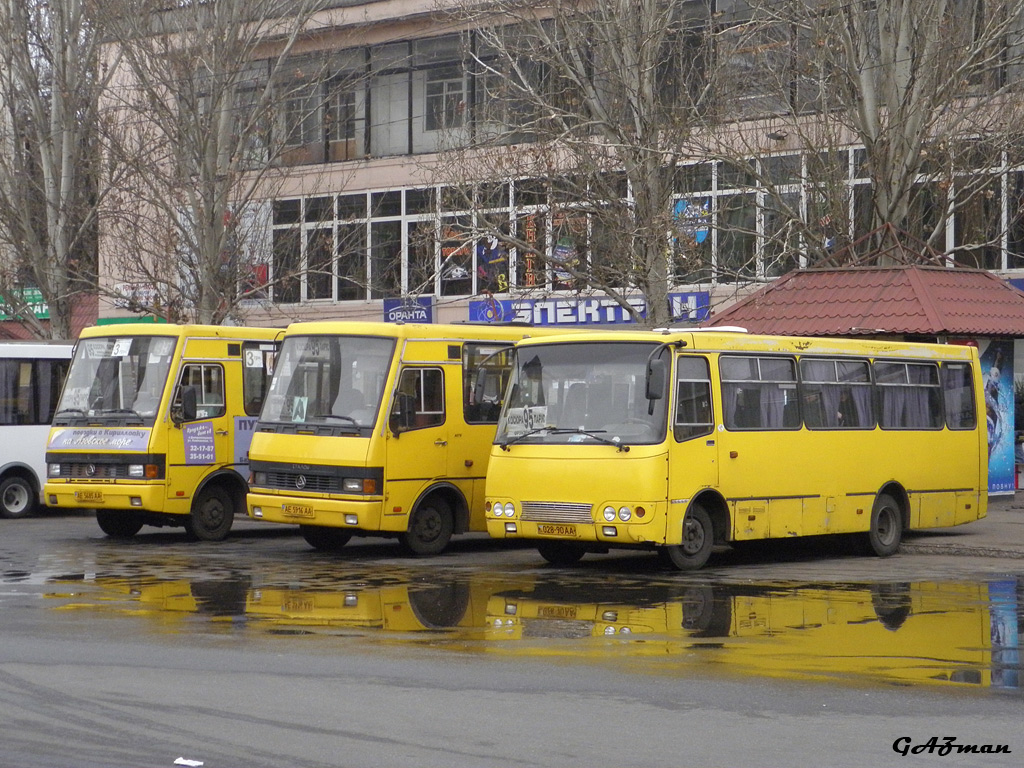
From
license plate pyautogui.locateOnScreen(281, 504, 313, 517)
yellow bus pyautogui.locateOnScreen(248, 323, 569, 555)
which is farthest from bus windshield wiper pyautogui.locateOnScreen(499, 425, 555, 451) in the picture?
license plate pyautogui.locateOnScreen(281, 504, 313, 517)

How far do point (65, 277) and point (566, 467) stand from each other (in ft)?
71.2

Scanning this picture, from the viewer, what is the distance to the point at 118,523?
2130cm

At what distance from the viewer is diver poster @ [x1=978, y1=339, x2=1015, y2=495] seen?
74.0ft

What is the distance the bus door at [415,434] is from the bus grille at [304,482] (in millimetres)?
612

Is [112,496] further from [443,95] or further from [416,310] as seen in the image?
[443,95]

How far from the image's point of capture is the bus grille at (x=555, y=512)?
15.9 m

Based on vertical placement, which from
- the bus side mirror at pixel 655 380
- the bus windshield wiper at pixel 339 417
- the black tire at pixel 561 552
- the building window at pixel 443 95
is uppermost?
the building window at pixel 443 95

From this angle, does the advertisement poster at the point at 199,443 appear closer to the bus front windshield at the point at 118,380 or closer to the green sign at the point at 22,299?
the bus front windshield at the point at 118,380

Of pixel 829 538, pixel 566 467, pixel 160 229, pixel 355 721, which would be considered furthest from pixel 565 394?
pixel 160 229

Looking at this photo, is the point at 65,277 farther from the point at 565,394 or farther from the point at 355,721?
the point at 355,721

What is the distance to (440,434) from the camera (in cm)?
1845

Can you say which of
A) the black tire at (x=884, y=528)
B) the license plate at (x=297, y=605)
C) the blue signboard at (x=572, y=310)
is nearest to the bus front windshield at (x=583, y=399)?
the license plate at (x=297, y=605)

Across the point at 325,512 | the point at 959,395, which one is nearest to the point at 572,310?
the point at 959,395

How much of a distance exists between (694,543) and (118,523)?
27.6 ft
